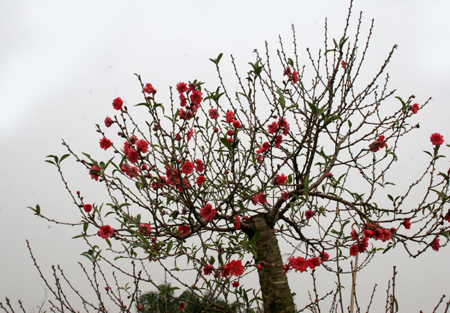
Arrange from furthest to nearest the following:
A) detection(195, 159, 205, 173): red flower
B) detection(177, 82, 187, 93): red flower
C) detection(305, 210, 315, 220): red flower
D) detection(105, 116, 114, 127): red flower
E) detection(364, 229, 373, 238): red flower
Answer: detection(305, 210, 315, 220): red flower, detection(195, 159, 205, 173): red flower, detection(364, 229, 373, 238): red flower, detection(177, 82, 187, 93): red flower, detection(105, 116, 114, 127): red flower

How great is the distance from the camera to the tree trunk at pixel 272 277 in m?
2.09

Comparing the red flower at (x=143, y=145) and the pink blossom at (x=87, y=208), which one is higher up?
the red flower at (x=143, y=145)

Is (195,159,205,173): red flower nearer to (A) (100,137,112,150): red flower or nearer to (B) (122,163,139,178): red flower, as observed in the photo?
(B) (122,163,139,178): red flower

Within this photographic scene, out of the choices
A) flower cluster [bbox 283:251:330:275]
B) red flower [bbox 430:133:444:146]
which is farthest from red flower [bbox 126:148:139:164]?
red flower [bbox 430:133:444:146]

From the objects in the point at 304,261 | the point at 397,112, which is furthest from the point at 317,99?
the point at 304,261

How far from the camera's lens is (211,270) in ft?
6.81

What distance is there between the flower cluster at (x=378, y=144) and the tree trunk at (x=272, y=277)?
1.19 metres

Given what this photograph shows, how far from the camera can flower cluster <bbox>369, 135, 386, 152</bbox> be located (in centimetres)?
243

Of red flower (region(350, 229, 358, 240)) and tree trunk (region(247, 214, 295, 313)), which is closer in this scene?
tree trunk (region(247, 214, 295, 313))

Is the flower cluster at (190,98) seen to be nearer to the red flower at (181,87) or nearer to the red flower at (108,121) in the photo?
the red flower at (181,87)

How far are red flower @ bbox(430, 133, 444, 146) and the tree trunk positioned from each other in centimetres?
156

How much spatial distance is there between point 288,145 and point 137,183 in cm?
152

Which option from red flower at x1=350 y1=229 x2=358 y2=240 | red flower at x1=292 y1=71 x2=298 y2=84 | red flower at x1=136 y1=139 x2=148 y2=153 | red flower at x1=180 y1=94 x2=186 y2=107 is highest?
red flower at x1=292 y1=71 x2=298 y2=84

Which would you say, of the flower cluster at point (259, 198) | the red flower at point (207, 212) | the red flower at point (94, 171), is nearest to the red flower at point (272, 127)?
the flower cluster at point (259, 198)
